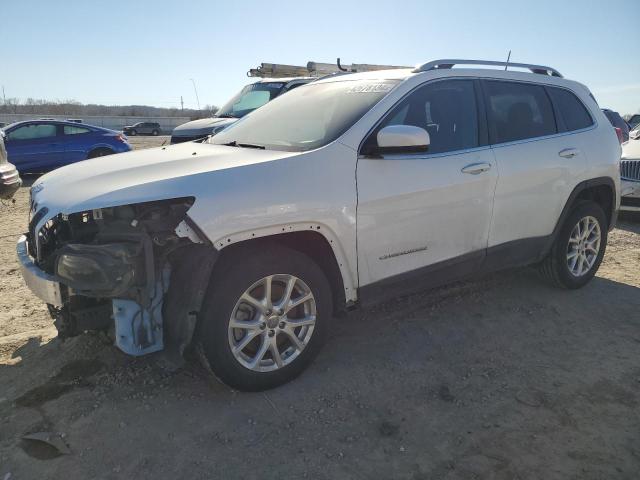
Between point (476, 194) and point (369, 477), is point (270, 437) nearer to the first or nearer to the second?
point (369, 477)

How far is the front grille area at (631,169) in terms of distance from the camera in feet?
25.7

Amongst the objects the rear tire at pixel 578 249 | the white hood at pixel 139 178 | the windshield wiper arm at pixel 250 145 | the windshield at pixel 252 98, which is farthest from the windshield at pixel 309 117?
the windshield at pixel 252 98

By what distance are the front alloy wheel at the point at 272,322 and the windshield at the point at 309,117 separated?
890 millimetres

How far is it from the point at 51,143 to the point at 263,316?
11612 millimetres

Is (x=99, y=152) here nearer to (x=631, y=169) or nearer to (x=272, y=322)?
(x=272, y=322)

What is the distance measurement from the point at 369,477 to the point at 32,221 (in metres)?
2.34

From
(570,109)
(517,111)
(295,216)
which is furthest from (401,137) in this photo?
(570,109)

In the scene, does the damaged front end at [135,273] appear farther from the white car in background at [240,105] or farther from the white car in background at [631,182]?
the white car in background at [631,182]

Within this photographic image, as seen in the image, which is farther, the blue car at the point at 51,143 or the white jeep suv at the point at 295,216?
the blue car at the point at 51,143

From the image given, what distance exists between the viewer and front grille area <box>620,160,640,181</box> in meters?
7.83

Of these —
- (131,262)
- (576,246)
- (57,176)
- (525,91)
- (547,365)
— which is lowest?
(547,365)

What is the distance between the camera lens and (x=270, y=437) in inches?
103

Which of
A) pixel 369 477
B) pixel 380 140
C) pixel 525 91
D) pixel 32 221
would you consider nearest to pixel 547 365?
pixel 369 477

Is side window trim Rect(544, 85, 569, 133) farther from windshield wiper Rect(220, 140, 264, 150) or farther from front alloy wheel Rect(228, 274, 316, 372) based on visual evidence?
front alloy wheel Rect(228, 274, 316, 372)
